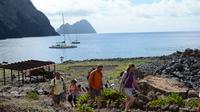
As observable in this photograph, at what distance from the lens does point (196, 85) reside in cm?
3023

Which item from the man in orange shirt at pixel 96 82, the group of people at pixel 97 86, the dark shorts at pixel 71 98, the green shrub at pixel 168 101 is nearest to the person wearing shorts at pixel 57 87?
the group of people at pixel 97 86

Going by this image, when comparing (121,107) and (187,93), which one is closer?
(121,107)

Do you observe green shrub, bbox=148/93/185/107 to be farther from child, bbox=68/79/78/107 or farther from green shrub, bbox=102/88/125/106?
child, bbox=68/79/78/107

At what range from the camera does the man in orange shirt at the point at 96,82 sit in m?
17.6

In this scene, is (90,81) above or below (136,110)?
above

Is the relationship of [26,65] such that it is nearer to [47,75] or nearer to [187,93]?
[47,75]

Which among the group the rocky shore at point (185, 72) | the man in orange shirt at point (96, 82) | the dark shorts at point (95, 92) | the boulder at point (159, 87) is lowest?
the rocky shore at point (185, 72)

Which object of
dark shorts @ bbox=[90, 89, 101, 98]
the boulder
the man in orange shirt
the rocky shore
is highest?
the man in orange shirt

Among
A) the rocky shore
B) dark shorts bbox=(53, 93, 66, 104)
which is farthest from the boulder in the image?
the rocky shore

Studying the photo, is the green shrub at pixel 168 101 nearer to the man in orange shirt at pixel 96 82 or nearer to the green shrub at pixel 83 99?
the man in orange shirt at pixel 96 82

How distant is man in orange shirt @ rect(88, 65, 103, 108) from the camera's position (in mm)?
17562

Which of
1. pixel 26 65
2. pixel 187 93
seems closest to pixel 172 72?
pixel 26 65

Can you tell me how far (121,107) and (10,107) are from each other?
4.73 m

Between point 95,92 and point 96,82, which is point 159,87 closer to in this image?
point 95,92
